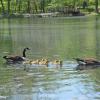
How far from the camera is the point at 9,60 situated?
2728 cm

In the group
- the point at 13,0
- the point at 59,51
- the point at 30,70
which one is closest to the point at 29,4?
the point at 13,0

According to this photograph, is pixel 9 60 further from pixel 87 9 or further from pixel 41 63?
pixel 87 9

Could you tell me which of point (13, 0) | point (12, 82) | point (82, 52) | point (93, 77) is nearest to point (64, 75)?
point (93, 77)

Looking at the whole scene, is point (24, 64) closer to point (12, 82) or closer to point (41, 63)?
point (41, 63)

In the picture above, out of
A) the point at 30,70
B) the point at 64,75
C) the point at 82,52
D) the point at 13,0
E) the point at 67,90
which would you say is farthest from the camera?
the point at 13,0

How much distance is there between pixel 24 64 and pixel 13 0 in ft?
414

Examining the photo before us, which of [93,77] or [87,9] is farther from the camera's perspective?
[87,9]

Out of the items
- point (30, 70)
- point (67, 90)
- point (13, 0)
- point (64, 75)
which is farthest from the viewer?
point (13, 0)

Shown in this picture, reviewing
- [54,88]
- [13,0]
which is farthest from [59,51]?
[13,0]

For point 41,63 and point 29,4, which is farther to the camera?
point 29,4

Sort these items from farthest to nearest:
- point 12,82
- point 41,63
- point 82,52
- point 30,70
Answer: point 82,52 < point 41,63 < point 30,70 < point 12,82

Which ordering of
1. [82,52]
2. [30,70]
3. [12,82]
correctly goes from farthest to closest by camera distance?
1. [82,52]
2. [30,70]
3. [12,82]

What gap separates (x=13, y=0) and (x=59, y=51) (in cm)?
11969

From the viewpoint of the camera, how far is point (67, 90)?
1856cm
